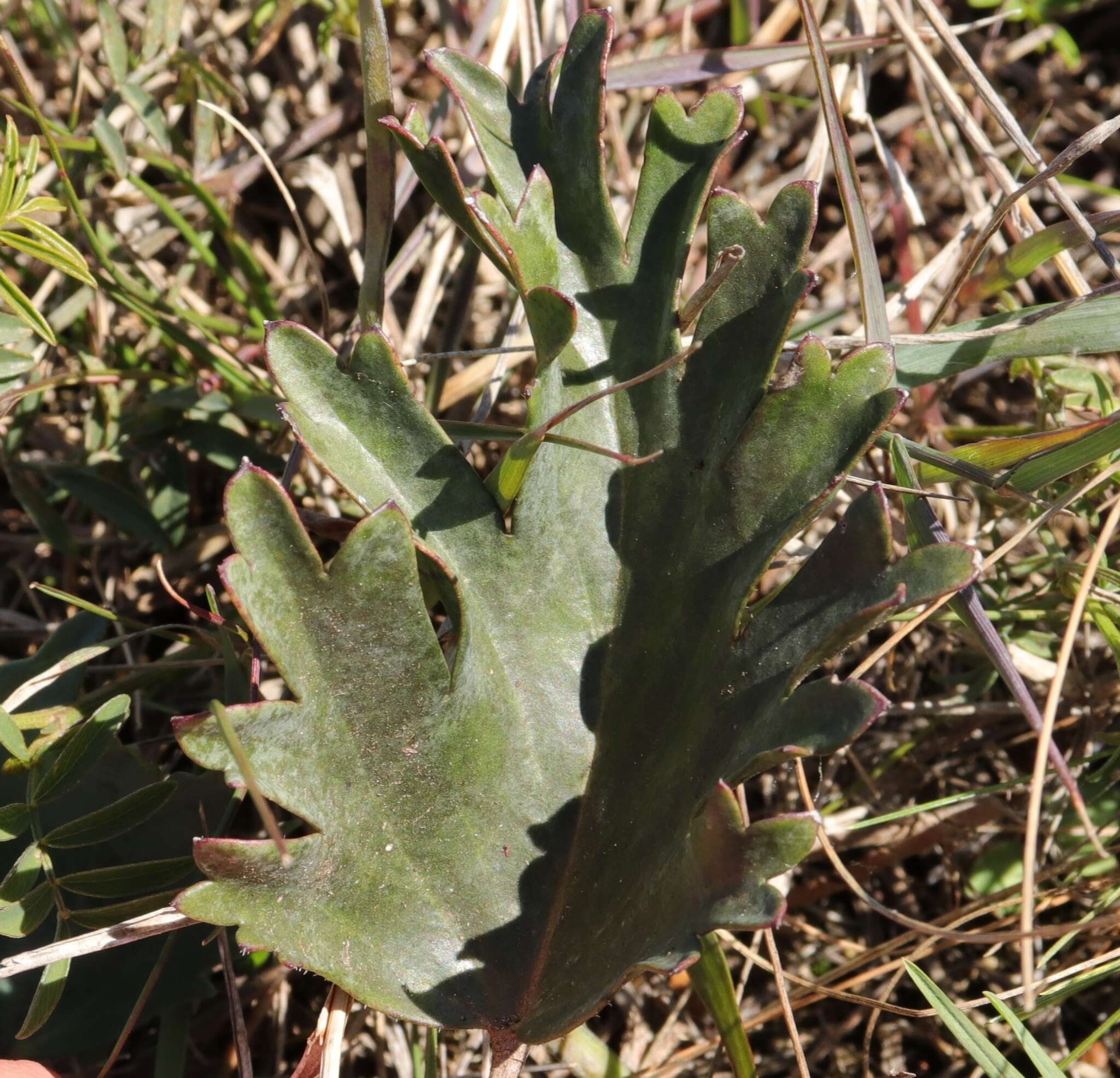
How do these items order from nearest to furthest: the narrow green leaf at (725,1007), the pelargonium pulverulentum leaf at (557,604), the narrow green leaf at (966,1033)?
the pelargonium pulverulentum leaf at (557,604), the narrow green leaf at (966,1033), the narrow green leaf at (725,1007)

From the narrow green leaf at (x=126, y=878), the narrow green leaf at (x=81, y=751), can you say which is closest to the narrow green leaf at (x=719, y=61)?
the narrow green leaf at (x=81, y=751)

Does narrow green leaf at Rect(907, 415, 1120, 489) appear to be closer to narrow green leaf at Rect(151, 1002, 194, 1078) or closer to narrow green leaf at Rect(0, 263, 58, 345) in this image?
narrow green leaf at Rect(0, 263, 58, 345)

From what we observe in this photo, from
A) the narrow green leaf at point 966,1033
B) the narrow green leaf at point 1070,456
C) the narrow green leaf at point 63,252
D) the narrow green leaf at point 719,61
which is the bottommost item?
the narrow green leaf at point 966,1033

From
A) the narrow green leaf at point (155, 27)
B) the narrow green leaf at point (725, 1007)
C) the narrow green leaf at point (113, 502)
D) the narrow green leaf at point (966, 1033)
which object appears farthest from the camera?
the narrow green leaf at point (155, 27)

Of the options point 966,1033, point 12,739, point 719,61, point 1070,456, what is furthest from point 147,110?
point 966,1033

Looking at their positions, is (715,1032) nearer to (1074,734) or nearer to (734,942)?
(734,942)

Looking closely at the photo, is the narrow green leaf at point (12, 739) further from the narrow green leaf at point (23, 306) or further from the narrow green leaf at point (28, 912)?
the narrow green leaf at point (23, 306)
